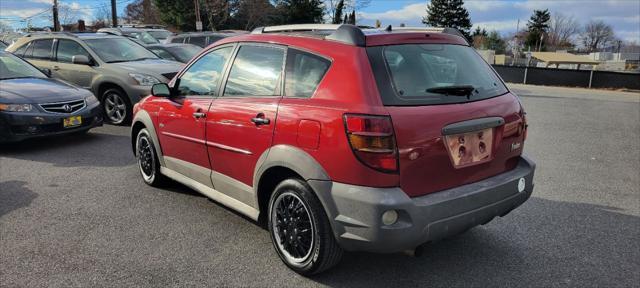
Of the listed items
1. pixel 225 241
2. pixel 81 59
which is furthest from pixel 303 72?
pixel 81 59

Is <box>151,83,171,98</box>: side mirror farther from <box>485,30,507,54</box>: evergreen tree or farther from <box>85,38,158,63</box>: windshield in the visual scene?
<box>485,30,507,54</box>: evergreen tree

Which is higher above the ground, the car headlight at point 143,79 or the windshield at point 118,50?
the windshield at point 118,50

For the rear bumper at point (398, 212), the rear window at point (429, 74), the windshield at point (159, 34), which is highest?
the windshield at point (159, 34)

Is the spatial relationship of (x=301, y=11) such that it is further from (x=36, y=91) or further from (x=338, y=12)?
(x=36, y=91)

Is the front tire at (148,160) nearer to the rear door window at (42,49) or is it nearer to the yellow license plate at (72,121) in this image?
Result: the yellow license plate at (72,121)

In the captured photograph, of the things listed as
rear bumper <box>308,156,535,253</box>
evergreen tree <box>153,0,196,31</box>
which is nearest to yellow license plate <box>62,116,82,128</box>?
rear bumper <box>308,156,535,253</box>

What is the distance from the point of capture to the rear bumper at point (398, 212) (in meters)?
2.74

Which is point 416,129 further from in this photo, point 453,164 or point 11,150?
point 11,150

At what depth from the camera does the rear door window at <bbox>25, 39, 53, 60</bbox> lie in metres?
9.75

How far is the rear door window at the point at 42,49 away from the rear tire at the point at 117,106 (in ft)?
6.68

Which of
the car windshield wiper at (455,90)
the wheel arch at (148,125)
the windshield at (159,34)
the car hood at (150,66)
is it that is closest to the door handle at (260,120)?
the car windshield wiper at (455,90)

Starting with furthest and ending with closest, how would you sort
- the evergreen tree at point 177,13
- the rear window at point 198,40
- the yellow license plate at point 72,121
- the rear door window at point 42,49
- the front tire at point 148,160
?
the evergreen tree at point 177,13 → the rear window at point 198,40 → the rear door window at point 42,49 → the yellow license plate at point 72,121 → the front tire at point 148,160

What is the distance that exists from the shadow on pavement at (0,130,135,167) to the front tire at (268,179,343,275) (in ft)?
11.8

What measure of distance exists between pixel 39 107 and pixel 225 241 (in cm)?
465
